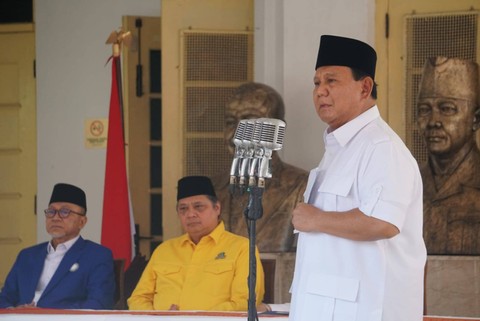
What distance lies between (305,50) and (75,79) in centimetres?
188

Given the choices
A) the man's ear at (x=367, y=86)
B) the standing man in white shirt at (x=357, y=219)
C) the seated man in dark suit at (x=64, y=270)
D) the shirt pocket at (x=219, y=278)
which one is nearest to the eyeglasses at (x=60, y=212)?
the seated man in dark suit at (x=64, y=270)

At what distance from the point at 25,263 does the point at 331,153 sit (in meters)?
2.32

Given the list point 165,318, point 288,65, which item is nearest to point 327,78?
point 165,318

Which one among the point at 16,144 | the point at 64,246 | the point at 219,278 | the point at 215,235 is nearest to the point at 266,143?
the point at 219,278

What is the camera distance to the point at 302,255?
2.38 metres

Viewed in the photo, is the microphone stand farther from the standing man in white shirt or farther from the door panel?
the door panel

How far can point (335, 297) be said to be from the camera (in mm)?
2275

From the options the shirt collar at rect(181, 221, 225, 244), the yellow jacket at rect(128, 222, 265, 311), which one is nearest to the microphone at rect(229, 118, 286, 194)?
the yellow jacket at rect(128, 222, 265, 311)

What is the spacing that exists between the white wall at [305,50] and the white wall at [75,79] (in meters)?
1.55

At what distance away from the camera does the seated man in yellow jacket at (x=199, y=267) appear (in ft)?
12.6

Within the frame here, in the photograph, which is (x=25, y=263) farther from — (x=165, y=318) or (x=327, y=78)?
(x=327, y=78)

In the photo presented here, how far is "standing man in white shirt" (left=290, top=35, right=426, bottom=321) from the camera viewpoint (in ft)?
7.39

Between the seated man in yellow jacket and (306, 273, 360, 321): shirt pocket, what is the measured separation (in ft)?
4.80

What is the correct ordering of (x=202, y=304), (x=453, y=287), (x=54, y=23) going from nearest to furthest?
(x=202, y=304)
(x=453, y=287)
(x=54, y=23)
